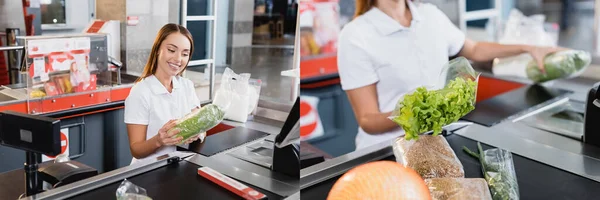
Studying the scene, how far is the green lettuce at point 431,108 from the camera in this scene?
2096 mm

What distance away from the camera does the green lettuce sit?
210 cm

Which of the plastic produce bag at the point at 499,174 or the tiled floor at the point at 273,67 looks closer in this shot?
the plastic produce bag at the point at 499,174

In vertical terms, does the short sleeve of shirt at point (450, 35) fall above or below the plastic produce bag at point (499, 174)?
above

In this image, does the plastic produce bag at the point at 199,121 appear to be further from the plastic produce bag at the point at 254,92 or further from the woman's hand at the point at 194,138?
the plastic produce bag at the point at 254,92

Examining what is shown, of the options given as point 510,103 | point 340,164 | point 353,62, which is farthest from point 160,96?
point 510,103

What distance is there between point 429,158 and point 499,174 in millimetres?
268

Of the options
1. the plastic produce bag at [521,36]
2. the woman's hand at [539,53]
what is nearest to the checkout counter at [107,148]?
the plastic produce bag at [521,36]

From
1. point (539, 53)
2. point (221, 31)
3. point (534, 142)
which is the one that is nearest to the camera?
point (221, 31)

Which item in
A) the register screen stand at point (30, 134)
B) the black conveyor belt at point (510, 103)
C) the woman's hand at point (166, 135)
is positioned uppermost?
the register screen stand at point (30, 134)

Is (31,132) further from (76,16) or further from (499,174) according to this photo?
(499,174)

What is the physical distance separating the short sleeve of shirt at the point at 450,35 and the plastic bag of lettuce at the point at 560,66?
1.20 meters

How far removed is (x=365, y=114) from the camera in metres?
2.76

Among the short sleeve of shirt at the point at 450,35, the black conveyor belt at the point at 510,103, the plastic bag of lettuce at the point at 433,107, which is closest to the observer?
the plastic bag of lettuce at the point at 433,107

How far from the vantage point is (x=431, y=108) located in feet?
6.86
